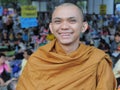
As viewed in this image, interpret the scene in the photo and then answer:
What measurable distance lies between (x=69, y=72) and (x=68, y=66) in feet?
0.10

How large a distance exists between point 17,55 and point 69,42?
6.17 metres

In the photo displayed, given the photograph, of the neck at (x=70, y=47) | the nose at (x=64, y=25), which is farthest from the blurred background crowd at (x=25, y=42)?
the nose at (x=64, y=25)

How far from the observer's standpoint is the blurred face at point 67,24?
187cm

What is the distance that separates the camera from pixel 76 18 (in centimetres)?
188

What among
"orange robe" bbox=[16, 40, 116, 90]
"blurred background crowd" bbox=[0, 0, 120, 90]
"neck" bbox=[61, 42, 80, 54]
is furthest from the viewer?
"blurred background crowd" bbox=[0, 0, 120, 90]

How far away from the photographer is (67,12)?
188 centimetres

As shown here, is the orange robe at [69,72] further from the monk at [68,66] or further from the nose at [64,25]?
the nose at [64,25]

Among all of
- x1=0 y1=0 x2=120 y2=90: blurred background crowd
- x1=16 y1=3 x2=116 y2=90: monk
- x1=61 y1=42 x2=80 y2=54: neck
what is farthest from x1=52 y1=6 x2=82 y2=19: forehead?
x1=0 y1=0 x2=120 y2=90: blurred background crowd

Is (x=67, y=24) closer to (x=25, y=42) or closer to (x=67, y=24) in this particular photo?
(x=67, y=24)

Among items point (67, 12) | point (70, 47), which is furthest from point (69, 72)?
point (67, 12)

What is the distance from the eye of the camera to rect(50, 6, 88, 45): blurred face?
187 centimetres

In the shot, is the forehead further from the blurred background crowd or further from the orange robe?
the blurred background crowd

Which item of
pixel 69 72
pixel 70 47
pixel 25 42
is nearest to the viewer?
pixel 69 72

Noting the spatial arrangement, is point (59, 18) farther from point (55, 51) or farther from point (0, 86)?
point (0, 86)
